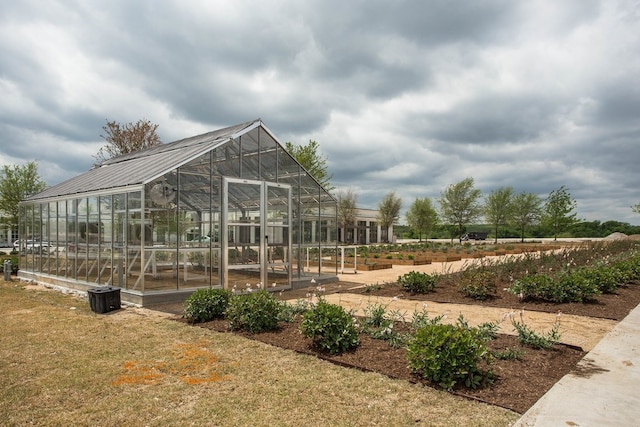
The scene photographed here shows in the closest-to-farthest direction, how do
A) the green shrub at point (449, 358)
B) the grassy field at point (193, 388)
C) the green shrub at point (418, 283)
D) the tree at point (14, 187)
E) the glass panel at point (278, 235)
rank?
1. the grassy field at point (193, 388)
2. the green shrub at point (449, 358)
3. the green shrub at point (418, 283)
4. the glass panel at point (278, 235)
5. the tree at point (14, 187)

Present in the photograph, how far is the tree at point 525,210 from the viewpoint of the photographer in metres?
46.1

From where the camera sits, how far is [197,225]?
10742mm

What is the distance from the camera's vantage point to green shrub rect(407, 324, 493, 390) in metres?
4.55

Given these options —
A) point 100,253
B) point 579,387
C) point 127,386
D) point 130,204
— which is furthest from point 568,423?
point 100,253

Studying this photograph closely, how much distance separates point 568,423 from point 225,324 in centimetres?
556

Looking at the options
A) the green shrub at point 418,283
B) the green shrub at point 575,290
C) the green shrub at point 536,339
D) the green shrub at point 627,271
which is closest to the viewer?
the green shrub at point 536,339

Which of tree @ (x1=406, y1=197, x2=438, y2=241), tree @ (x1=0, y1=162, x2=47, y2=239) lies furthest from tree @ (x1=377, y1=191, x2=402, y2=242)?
tree @ (x1=0, y1=162, x2=47, y2=239)

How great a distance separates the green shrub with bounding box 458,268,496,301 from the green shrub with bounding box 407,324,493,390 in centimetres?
591

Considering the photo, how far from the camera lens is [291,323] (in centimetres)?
750

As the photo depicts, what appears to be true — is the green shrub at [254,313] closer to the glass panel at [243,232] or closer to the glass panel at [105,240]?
the glass panel at [243,232]

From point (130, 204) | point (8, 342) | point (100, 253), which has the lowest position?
Answer: point (8, 342)

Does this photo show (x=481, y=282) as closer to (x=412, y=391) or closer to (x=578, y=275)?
(x=578, y=275)

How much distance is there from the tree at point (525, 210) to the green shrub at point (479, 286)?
39103mm

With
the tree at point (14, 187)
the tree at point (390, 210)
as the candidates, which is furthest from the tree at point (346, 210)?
the tree at point (14, 187)
